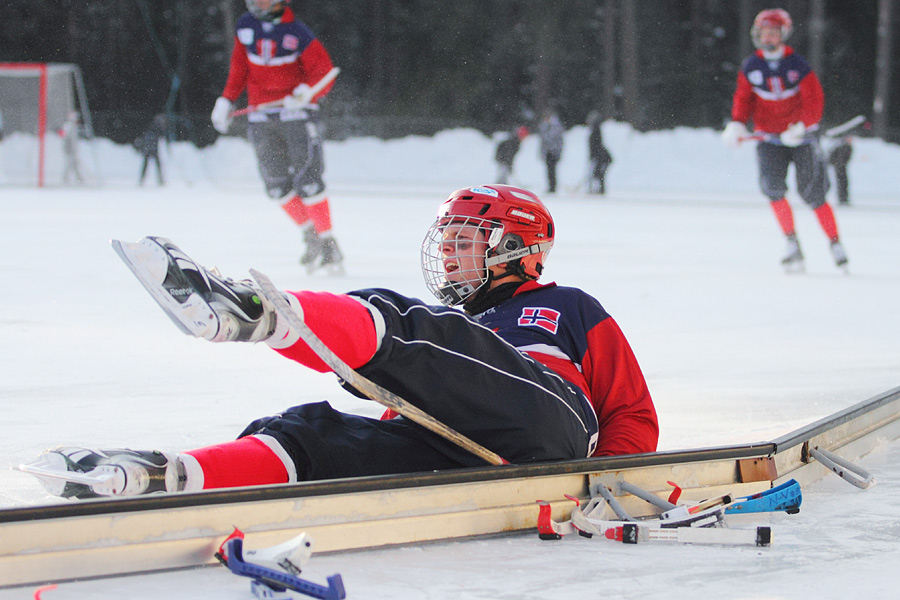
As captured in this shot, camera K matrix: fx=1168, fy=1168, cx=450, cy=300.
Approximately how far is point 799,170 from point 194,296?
5796 millimetres

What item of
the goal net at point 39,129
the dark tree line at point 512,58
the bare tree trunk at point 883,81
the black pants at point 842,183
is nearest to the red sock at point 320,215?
the black pants at point 842,183

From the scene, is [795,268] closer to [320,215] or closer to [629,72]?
[320,215]

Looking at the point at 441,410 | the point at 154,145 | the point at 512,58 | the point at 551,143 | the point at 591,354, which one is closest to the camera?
the point at 441,410

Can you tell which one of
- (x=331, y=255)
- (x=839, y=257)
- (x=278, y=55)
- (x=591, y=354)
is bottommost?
(x=839, y=257)

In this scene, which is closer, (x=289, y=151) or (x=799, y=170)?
(x=289, y=151)

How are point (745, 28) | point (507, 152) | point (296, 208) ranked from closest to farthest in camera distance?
point (296, 208), point (507, 152), point (745, 28)

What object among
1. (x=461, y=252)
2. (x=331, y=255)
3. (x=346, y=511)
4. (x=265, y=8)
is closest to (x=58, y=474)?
(x=346, y=511)

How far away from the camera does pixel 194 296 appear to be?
141cm

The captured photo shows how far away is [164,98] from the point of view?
21562 mm

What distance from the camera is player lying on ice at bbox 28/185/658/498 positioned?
4.86 ft

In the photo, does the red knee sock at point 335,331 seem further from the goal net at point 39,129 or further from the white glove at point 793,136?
the goal net at point 39,129

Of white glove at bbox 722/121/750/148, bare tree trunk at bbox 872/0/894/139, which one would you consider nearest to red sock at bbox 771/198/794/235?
white glove at bbox 722/121/750/148

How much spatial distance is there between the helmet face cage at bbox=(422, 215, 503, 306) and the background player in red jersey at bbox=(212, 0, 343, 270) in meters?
4.27

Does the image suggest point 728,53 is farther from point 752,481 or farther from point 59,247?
point 752,481
